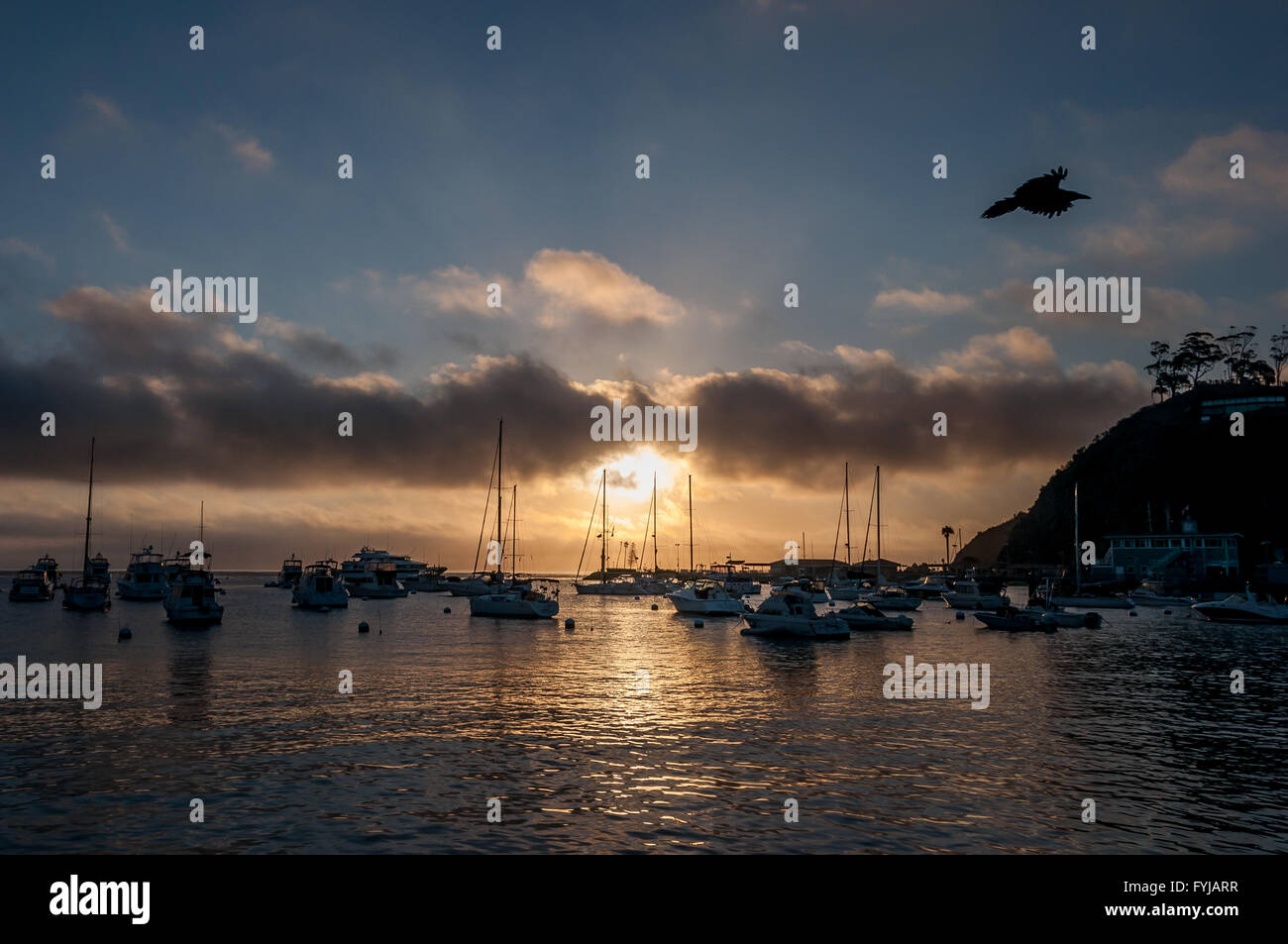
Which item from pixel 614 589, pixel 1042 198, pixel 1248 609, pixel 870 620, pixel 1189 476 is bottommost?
pixel 614 589

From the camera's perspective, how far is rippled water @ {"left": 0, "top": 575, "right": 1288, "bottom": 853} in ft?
58.5

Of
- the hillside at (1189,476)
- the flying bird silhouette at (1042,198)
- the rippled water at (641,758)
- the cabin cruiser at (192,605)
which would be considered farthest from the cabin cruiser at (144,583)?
the hillside at (1189,476)

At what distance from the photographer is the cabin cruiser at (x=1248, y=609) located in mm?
83562

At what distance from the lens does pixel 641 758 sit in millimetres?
25250

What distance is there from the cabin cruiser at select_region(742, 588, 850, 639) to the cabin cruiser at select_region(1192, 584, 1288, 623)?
1838 inches

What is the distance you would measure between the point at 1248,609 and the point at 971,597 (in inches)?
1281

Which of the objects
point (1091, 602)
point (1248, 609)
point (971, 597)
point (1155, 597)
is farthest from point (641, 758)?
point (1155, 597)

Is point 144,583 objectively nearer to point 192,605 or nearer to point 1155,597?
point 192,605

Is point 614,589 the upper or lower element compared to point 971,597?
lower

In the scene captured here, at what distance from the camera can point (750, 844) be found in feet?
55.8

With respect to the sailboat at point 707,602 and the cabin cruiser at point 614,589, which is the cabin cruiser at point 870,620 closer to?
the sailboat at point 707,602

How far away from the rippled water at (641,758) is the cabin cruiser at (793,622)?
53.5 feet
